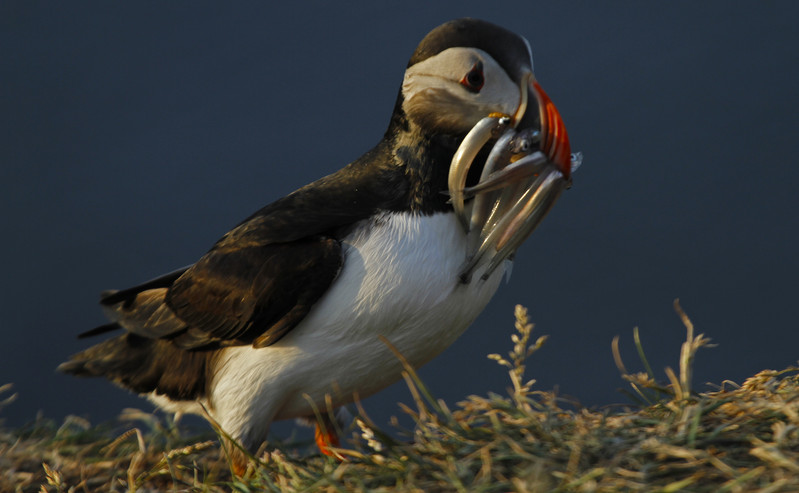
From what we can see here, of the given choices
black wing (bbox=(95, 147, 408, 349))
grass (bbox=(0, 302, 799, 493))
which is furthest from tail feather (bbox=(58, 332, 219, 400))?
grass (bbox=(0, 302, 799, 493))

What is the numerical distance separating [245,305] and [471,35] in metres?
1.09

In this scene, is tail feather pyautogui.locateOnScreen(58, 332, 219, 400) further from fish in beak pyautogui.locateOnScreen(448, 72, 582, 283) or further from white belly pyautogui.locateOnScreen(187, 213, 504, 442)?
fish in beak pyautogui.locateOnScreen(448, 72, 582, 283)

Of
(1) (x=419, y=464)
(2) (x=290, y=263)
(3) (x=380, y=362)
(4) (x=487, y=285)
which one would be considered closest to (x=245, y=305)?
(2) (x=290, y=263)

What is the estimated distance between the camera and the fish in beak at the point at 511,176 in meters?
2.67

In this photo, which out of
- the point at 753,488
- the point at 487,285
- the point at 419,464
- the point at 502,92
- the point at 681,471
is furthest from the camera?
the point at 487,285

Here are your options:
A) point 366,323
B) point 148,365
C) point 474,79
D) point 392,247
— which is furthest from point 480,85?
point 148,365

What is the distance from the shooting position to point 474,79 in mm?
2688

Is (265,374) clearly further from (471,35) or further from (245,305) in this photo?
(471,35)

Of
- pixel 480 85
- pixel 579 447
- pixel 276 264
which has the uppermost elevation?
pixel 480 85

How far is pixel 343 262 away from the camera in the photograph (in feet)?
9.04

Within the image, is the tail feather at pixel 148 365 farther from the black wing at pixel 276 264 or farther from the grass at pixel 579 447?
the grass at pixel 579 447

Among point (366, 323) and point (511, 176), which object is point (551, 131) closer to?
point (511, 176)

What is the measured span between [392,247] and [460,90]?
0.52m

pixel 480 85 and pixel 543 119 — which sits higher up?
pixel 480 85
